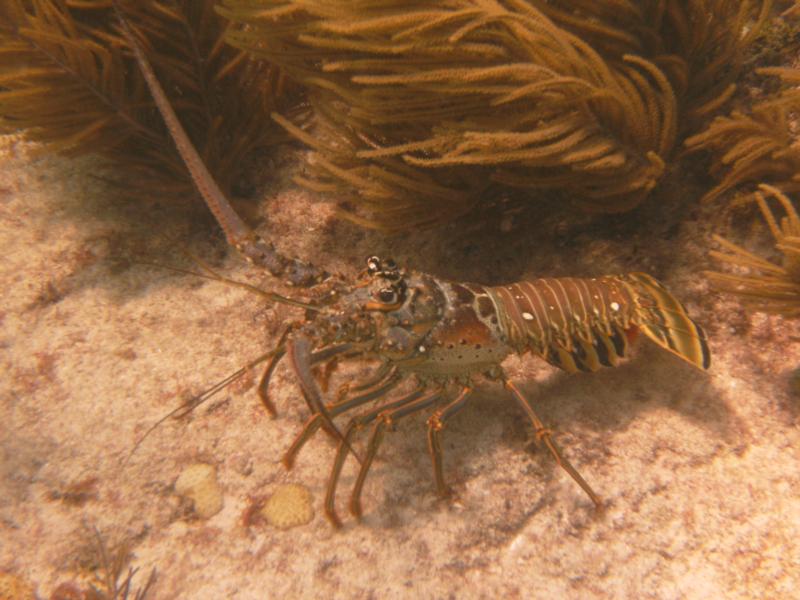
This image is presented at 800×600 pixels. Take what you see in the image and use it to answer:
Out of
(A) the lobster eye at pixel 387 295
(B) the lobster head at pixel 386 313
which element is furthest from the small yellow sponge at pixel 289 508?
(A) the lobster eye at pixel 387 295

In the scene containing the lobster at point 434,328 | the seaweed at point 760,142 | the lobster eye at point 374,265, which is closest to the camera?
the seaweed at point 760,142

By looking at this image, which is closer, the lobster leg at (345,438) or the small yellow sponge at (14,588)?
the small yellow sponge at (14,588)

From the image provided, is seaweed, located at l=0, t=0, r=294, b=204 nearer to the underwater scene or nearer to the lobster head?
the underwater scene

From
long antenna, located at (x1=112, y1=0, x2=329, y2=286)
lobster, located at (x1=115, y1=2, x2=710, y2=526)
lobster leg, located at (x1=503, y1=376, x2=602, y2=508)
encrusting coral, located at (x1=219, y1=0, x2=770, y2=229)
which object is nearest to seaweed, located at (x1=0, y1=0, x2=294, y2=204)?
lobster, located at (x1=115, y1=2, x2=710, y2=526)

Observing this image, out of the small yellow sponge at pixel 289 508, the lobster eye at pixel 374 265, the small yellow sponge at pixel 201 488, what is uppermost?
the lobster eye at pixel 374 265

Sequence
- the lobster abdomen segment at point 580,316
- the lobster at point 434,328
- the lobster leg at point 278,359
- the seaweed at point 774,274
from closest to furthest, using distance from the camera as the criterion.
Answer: the seaweed at point 774,274 → the lobster at point 434,328 → the lobster leg at point 278,359 → the lobster abdomen segment at point 580,316

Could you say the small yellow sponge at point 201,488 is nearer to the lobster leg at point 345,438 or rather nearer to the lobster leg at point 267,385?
the lobster leg at point 267,385

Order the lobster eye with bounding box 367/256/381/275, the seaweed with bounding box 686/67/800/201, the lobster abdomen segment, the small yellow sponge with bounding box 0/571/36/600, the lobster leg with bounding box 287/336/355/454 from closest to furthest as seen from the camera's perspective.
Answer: the lobster leg with bounding box 287/336/355/454
the small yellow sponge with bounding box 0/571/36/600
the seaweed with bounding box 686/67/800/201
the lobster eye with bounding box 367/256/381/275
the lobster abdomen segment

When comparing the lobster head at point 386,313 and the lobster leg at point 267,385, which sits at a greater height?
the lobster head at point 386,313
